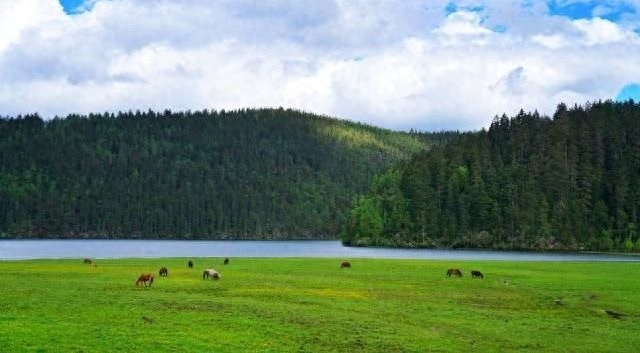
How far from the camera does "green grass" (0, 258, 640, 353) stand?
29172 mm

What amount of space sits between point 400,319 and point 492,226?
160714mm

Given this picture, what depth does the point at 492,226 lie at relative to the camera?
191625 mm

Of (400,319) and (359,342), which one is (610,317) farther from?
(359,342)

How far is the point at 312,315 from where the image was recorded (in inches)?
1476

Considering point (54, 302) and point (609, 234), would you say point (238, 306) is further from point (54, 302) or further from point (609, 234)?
point (609, 234)

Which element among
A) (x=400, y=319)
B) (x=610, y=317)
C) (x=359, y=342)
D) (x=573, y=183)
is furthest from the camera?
(x=573, y=183)

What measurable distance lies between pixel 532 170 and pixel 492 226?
20769 millimetres

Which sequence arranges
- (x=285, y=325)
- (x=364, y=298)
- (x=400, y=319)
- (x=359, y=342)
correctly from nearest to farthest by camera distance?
(x=359, y=342) < (x=285, y=325) < (x=400, y=319) < (x=364, y=298)

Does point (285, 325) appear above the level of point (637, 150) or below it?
below

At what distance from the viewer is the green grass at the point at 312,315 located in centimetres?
2917

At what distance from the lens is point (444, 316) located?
38.3 m

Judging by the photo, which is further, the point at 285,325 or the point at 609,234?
the point at 609,234

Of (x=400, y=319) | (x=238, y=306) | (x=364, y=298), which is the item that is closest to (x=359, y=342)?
(x=400, y=319)

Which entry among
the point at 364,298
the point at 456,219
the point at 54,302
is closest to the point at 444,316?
the point at 364,298
